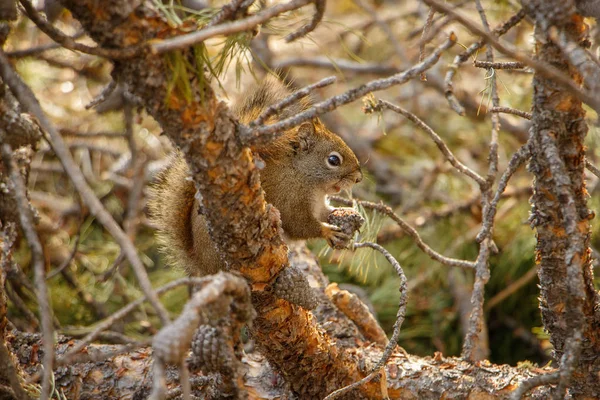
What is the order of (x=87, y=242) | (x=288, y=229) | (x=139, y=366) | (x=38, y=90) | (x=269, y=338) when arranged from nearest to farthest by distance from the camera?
(x=269, y=338), (x=139, y=366), (x=288, y=229), (x=87, y=242), (x=38, y=90)

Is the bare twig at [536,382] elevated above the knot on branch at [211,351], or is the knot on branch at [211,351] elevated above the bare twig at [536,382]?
the bare twig at [536,382]

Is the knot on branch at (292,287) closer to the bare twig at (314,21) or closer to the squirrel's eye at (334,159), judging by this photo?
the bare twig at (314,21)

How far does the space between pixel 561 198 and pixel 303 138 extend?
774 millimetres

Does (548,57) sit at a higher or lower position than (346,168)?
lower

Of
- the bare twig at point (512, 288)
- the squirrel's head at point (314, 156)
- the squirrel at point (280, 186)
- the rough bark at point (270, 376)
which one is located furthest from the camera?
the bare twig at point (512, 288)

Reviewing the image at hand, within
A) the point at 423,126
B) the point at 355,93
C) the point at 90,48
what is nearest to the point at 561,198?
the point at 355,93

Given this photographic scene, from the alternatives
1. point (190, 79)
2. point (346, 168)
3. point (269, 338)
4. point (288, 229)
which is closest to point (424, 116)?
point (346, 168)

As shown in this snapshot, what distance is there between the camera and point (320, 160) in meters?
1.51

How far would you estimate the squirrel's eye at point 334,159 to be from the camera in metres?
1.51

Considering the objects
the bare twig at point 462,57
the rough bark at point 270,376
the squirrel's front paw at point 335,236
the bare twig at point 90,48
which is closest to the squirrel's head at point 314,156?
the squirrel's front paw at point 335,236

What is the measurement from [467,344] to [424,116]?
5.39 ft

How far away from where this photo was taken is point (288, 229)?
143 centimetres

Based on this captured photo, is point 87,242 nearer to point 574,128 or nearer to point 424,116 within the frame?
point 424,116

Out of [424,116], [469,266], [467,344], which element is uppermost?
[424,116]
